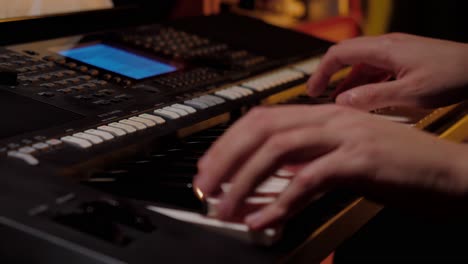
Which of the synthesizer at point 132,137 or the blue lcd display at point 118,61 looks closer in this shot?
the synthesizer at point 132,137

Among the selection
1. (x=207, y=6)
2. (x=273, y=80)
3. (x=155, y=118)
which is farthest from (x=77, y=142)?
(x=207, y=6)

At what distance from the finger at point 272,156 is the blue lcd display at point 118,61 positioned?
1.47ft

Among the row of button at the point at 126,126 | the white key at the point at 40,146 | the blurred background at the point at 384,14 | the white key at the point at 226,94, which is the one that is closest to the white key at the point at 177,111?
the row of button at the point at 126,126

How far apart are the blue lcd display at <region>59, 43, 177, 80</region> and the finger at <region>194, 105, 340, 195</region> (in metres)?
0.42

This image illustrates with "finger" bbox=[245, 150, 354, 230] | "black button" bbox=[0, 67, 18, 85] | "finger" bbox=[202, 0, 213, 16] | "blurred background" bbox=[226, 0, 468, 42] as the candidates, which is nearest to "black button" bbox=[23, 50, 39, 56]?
"black button" bbox=[0, 67, 18, 85]

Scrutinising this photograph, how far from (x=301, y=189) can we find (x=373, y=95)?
0.38 meters

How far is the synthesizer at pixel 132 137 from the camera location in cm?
54

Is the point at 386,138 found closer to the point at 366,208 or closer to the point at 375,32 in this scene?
the point at 366,208

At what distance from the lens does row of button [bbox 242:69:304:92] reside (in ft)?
3.29

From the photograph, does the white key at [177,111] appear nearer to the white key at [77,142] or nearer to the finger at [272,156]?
the white key at [77,142]

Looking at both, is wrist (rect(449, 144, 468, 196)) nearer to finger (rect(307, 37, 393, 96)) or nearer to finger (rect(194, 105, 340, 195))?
finger (rect(194, 105, 340, 195))

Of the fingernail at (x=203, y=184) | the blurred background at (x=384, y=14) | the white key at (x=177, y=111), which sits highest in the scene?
the fingernail at (x=203, y=184)

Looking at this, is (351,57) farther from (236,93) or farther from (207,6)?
(207,6)

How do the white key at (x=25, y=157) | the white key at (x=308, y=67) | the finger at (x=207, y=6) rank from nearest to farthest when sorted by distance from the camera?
1. the white key at (x=25, y=157)
2. the white key at (x=308, y=67)
3. the finger at (x=207, y=6)
